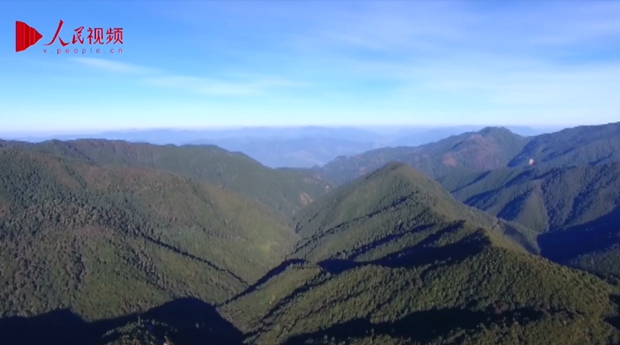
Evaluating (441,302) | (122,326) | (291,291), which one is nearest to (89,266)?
(122,326)

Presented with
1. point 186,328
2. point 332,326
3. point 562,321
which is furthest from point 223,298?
point 562,321

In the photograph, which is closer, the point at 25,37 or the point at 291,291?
the point at 25,37

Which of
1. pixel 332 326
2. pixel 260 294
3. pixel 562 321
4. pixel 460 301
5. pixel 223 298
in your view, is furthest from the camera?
pixel 223 298

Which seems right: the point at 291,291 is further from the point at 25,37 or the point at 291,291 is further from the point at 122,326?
the point at 25,37

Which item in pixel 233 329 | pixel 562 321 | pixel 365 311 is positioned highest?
pixel 562 321

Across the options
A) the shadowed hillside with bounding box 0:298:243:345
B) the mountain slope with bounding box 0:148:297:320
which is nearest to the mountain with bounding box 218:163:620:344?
the shadowed hillside with bounding box 0:298:243:345

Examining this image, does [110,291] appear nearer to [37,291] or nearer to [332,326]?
[37,291]

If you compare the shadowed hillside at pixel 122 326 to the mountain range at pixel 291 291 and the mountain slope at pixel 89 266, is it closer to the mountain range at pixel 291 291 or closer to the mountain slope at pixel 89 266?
the mountain range at pixel 291 291

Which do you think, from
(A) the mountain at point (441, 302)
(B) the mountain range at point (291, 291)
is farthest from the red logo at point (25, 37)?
(A) the mountain at point (441, 302)

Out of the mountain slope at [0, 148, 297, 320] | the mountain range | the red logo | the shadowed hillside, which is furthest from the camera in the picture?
the mountain slope at [0, 148, 297, 320]

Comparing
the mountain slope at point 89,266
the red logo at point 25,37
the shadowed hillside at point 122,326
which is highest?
the red logo at point 25,37

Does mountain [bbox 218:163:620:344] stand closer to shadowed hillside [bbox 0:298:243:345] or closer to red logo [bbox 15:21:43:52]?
shadowed hillside [bbox 0:298:243:345]
